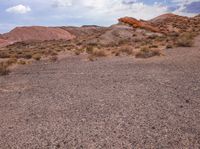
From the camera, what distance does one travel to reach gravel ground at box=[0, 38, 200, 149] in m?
8.66

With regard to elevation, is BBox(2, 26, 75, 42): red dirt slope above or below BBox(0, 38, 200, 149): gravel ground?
below

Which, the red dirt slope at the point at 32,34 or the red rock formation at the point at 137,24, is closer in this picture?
the red rock formation at the point at 137,24

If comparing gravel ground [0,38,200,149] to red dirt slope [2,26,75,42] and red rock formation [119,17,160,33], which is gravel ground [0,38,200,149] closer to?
red rock formation [119,17,160,33]

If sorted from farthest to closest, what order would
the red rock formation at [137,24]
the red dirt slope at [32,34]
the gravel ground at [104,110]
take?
1. the red dirt slope at [32,34]
2. the red rock formation at [137,24]
3. the gravel ground at [104,110]

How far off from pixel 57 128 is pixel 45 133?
1.55 feet

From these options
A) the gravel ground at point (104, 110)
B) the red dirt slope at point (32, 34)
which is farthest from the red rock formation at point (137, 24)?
the gravel ground at point (104, 110)

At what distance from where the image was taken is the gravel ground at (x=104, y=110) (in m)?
8.66

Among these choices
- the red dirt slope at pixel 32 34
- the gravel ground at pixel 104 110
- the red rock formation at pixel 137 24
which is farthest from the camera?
the red dirt slope at pixel 32 34

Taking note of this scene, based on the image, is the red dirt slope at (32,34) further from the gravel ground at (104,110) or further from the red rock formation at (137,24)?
the gravel ground at (104,110)

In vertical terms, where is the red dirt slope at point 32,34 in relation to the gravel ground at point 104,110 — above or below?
below

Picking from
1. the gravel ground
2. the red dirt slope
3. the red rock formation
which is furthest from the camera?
the red dirt slope

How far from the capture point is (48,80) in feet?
62.1

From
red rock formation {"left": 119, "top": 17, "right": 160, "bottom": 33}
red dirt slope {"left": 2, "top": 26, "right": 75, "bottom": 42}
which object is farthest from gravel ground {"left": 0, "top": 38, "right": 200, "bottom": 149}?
red dirt slope {"left": 2, "top": 26, "right": 75, "bottom": 42}

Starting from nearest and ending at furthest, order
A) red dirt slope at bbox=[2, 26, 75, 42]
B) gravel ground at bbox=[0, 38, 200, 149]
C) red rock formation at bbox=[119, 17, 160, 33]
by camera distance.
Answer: gravel ground at bbox=[0, 38, 200, 149]
red rock formation at bbox=[119, 17, 160, 33]
red dirt slope at bbox=[2, 26, 75, 42]
